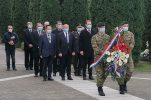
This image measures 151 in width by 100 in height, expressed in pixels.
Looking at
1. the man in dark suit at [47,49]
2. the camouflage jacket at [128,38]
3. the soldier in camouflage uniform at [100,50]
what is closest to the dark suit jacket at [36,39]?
the man in dark suit at [47,49]

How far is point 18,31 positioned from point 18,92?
20.7 meters

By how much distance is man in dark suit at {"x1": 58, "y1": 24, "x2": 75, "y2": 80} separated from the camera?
15.4 m

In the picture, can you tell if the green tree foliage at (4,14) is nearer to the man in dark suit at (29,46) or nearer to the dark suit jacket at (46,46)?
the man in dark suit at (29,46)

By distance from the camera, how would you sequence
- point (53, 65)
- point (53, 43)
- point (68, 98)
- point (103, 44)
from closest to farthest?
point (68, 98), point (103, 44), point (53, 43), point (53, 65)

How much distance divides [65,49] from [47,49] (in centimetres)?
64

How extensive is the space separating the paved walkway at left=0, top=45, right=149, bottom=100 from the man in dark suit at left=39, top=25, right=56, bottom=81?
443mm

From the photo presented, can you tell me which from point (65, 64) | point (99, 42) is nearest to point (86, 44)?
point (65, 64)

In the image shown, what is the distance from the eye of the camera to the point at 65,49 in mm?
15461

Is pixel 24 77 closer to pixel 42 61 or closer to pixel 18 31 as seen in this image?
pixel 42 61

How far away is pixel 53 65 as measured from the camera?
→ 16.6 meters

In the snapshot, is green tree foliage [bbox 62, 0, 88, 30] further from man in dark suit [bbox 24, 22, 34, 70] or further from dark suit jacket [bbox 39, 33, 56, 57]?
dark suit jacket [bbox 39, 33, 56, 57]

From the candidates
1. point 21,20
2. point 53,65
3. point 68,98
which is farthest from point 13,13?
point 68,98

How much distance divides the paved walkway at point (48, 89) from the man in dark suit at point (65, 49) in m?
0.45

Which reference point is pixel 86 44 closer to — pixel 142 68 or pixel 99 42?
A: pixel 99 42
